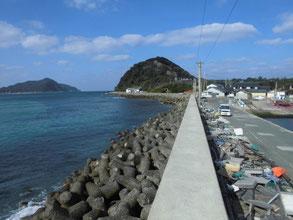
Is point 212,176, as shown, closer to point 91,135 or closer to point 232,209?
point 232,209

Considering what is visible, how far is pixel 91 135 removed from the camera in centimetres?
1842

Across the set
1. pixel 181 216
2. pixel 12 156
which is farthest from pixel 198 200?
pixel 12 156

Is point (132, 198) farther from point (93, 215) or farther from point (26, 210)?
point (26, 210)

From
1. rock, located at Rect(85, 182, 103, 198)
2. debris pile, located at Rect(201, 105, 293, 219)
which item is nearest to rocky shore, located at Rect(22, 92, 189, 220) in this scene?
rock, located at Rect(85, 182, 103, 198)

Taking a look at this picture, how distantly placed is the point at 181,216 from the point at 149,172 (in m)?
2.88

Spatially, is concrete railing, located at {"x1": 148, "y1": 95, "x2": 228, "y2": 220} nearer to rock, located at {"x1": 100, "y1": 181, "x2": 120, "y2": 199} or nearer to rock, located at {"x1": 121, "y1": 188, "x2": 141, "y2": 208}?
rock, located at {"x1": 121, "y1": 188, "x2": 141, "y2": 208}

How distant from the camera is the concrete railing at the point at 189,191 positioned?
314cm

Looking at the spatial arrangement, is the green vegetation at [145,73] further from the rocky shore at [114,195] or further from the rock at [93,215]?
the rock at [93,215]

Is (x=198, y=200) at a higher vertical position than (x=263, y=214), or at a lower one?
higher

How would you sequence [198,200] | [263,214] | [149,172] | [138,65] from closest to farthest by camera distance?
[198,200], [263,214], [149,172], [138,65]

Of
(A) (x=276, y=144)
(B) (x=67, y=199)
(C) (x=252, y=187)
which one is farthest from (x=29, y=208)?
(A) (x=276, y=144)

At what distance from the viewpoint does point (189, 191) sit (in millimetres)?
3771

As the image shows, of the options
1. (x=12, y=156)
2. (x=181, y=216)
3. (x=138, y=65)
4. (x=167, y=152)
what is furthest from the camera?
(x=138, y=65)

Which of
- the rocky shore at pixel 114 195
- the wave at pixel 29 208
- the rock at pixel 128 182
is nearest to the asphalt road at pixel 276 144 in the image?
the rocky shore at pixel 114 195
